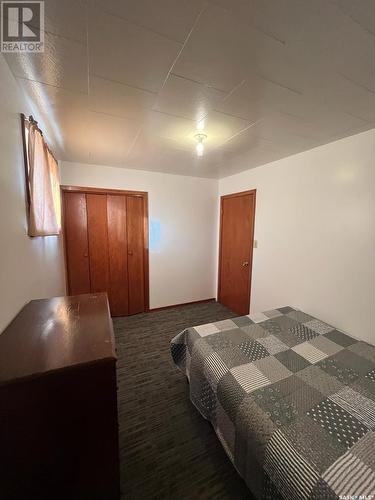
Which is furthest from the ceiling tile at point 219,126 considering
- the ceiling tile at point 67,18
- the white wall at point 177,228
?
the white wall at point 177,228

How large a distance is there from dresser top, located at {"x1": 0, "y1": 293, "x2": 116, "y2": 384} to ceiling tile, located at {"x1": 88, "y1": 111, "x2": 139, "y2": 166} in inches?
58.7

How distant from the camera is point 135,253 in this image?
3275 millimetres

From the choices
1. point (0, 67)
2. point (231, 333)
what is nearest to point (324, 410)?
point (231, 333)

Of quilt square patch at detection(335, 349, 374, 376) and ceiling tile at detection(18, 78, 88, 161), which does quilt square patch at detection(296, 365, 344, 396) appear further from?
ceiling tile at detection(18, 78, 88, 161)

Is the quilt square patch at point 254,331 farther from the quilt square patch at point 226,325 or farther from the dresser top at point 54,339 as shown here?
the dresser top at point 54,339

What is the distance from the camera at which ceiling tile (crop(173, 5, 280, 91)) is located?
2.78 feet

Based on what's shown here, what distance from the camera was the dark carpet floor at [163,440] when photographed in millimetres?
1157

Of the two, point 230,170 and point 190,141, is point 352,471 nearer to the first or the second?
point 190,141

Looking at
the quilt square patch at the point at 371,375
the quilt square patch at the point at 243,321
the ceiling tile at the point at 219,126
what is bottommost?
the quilt square patch at the point at 371,375

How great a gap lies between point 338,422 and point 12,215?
81.4 inches

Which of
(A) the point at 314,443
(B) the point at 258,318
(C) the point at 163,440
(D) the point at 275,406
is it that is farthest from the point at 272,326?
(C) the point at 163,440

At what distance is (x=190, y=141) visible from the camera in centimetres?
205

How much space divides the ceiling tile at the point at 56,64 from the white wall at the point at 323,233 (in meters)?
2.22

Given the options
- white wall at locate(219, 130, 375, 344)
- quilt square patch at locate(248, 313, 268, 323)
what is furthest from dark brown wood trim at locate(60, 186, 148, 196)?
quilt square patch at locate(248, 313, 268, 323)
